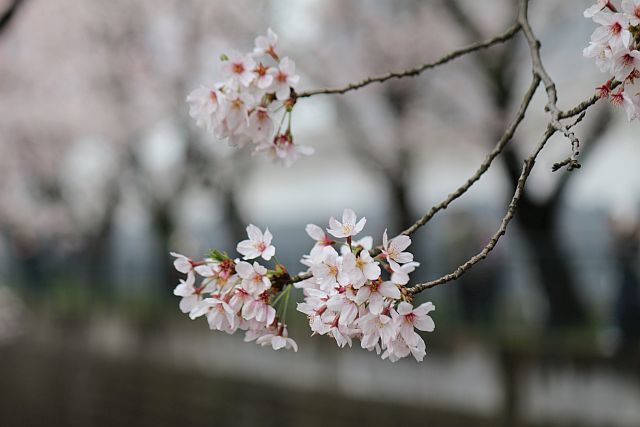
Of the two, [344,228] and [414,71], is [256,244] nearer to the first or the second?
[344,228]

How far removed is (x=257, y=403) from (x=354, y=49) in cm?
496

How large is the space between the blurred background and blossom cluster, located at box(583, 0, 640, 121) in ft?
8.84

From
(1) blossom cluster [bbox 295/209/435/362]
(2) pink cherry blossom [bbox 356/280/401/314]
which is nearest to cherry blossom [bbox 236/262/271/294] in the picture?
(1) blossom cluster [bbox 295/209/435/362]

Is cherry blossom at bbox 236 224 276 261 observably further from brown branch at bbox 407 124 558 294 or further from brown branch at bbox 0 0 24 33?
brown branch at bbox 0 0 24 33

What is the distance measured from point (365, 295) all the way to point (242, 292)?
30cm

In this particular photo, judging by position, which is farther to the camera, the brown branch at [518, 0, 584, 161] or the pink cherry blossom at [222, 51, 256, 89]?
the pink cherry blossom at [222, 51, 256, 89]

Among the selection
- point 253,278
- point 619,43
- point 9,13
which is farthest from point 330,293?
Answer: point 9,13

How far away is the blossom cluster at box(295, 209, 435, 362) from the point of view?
5.09ft

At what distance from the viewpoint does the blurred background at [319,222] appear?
7340mm

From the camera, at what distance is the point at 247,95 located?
1913 mm

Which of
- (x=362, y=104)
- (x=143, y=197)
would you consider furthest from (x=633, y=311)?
(x=143, y=197)

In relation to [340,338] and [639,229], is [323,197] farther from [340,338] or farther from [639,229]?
[340,338]

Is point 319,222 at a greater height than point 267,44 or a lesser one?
greater

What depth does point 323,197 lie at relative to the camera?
21.5 meters
